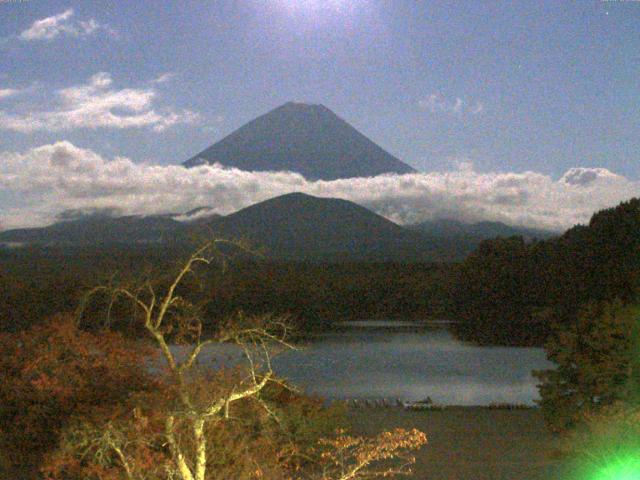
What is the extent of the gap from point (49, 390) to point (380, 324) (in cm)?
5485

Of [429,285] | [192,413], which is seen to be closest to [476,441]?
[192,413]

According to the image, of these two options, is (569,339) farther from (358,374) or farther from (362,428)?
(358,374)

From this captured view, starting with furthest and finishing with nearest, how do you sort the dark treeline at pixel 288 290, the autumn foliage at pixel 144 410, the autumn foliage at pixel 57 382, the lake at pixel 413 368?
the dark treeline at pixel 288 290 → the lake at pixel 413 368 → the autumn foliage at pixel 57 382 → the autumn foliage at pixel 144 410

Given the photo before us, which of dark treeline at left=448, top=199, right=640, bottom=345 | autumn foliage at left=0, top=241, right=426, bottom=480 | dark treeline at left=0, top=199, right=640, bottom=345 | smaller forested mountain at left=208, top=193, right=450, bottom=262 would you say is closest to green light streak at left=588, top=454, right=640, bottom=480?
autumn foliage at left=0, top=241, right=426, bottom=480

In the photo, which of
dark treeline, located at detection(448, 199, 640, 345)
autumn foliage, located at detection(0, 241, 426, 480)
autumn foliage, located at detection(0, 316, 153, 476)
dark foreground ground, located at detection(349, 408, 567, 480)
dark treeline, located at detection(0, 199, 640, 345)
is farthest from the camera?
dark treeline, located at detection(0, 199, 640, 345)

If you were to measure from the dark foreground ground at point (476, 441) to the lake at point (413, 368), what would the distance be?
554 centimetres

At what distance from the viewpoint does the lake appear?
82.4ft

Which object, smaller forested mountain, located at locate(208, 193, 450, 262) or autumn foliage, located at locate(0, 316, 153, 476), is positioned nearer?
autumn foliage, located at locate(0, 316, 153, 476)

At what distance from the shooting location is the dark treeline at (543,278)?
31406mm

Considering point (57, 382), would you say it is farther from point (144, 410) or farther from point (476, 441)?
point (476, 441)

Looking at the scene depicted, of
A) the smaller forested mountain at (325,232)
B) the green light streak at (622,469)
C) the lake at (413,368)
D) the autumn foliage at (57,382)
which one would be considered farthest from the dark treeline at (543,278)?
the smaller forested mountain at (325,232)

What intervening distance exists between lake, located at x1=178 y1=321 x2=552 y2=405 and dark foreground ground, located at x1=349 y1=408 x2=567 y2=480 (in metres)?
5.54

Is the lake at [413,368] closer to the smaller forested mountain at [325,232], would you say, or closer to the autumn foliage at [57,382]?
the autumn foliage at [57,382]

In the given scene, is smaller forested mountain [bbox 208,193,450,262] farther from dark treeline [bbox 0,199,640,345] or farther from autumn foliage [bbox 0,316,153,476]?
autumn foliage [bbox 0,316,153,476]
